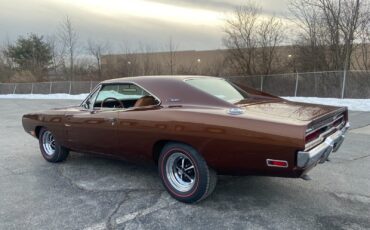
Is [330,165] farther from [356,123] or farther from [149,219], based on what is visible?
[356,123]

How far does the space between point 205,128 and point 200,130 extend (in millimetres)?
63

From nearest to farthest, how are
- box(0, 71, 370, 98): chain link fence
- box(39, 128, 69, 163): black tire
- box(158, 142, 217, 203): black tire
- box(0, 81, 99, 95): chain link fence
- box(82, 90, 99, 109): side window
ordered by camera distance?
box(158, 142, 217, 203): black tire → box(82, 90, 99, 109): side window → box(39, 128, 69, 163): black tire → box(0, 71, 370, 98): chain link fence → box(0, 81, 99, 95): chain link fence

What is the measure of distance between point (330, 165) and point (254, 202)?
2.22m

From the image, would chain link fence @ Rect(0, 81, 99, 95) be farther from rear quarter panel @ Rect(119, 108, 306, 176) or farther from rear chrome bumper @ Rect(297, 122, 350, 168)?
rear chrome bumper @ Rect(297, 122, 350, 168)

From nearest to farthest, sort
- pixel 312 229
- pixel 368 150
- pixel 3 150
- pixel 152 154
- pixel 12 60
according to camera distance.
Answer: pixel 312 229
pixel 152 154
pixel 368 150
pixel 3 150
pixel 12 60

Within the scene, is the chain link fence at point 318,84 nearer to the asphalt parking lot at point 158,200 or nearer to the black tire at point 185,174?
the asphalt parking lot at point 158,200

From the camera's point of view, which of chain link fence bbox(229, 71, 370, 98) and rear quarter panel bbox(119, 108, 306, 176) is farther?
chain link fence bbox(229, 71, 370, 98)

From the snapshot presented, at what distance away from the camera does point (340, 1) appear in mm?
21344

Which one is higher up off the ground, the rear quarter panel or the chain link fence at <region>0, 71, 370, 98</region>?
the chain link fence at <region>0, 71, 370, 98</region>

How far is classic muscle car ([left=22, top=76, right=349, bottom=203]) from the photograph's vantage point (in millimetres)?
3320

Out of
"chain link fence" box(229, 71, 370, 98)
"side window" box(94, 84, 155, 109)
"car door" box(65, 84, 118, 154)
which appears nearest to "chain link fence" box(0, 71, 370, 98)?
"chain link fence" box(229, 71, 370, 98)

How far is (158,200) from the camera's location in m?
4.11

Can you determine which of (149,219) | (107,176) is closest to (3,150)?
(107,176)

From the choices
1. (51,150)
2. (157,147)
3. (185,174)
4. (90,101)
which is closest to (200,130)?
(185,174)
